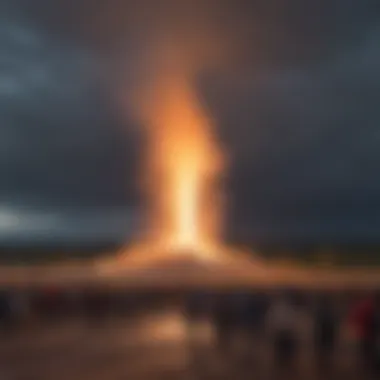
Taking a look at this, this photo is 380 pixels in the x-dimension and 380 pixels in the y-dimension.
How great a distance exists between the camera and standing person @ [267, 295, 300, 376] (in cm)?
1045

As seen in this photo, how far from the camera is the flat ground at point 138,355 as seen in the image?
892 cm

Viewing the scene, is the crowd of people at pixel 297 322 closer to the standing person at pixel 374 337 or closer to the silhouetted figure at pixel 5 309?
the standing person at pixel 374 337

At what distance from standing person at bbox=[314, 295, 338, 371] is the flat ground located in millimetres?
145

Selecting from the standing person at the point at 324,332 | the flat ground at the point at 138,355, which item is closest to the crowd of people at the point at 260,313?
the standing person at the point at 324,332

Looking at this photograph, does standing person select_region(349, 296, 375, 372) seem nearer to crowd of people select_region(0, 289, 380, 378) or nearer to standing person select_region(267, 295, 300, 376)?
crowd of people select_region(0, 289, 380, 378)

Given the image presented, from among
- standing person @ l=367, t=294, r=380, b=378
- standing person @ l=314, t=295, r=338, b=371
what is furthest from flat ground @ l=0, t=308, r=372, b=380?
standing person @ l=367, t=294, r=380, b=378

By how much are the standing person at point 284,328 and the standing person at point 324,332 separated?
1.25 ft

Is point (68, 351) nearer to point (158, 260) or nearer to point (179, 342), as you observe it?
point (179, 342)

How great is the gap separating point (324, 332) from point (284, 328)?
858 millimetres

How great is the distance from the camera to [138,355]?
397 inches

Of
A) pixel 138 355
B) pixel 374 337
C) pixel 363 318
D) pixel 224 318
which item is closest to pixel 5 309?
pixel 224 318

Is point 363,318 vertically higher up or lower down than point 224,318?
higher up

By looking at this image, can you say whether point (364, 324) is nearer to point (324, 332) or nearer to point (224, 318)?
point (324, 332)

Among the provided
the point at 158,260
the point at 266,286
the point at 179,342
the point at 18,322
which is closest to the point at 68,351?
the point at 179,342
